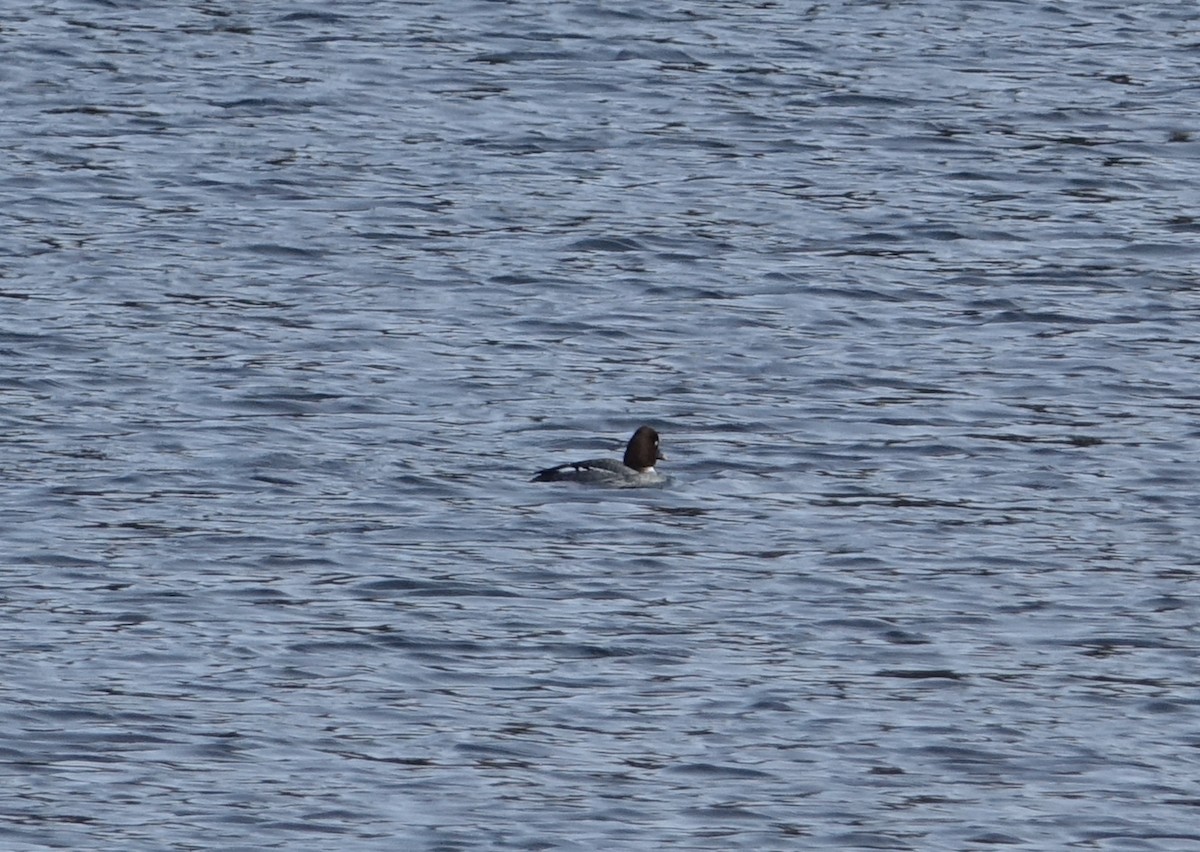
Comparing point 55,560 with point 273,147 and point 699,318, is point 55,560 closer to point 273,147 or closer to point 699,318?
point 699,318

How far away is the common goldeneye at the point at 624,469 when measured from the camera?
56.6ft

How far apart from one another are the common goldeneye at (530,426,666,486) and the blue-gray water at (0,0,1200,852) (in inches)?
6.3

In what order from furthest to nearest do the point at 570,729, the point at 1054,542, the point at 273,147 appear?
the point at 273,147
the point at 1054,542
the point at 570,729

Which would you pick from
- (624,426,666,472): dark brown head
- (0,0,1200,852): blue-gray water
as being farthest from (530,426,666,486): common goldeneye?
(0,0,1200,852): blue-gray water

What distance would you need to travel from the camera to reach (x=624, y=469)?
17.5 m

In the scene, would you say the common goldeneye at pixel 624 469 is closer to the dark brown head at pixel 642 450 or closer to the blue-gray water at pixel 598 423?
the dark brown head at pixel 642 450

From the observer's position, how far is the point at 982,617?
48.9 feet

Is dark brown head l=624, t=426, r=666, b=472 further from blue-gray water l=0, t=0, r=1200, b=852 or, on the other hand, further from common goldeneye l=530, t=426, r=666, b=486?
blue-gray water l=0, t=0, r=1200, b=852

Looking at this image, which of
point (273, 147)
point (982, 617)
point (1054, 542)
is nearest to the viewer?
point (982, 617)

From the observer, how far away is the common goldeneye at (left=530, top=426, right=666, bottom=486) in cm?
1727

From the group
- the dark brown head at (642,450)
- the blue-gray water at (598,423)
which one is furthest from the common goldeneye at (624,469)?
the blue-gray water at (598,423)

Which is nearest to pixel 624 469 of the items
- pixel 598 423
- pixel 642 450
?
pixel 642 450

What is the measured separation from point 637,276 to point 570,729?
996cm

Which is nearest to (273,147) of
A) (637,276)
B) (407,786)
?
(637,276)
